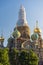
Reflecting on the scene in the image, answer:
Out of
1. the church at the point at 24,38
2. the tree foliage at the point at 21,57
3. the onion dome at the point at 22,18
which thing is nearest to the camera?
the tree foliage at the point at 21,57

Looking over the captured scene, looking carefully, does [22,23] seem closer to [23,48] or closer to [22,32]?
[22,32]

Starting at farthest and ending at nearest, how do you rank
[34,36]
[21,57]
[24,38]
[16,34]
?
[24,38]
[16,34]
[34,36]
[21,57]

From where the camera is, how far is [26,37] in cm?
8075

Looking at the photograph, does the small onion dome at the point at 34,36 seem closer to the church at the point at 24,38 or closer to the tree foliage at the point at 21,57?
the church at the point at 24,38

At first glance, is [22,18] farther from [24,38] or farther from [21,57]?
[21,57]

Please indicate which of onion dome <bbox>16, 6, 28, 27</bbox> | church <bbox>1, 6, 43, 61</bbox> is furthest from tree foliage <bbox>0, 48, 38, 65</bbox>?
onion dome <bbox>16, 6, 28, 27</bbox>

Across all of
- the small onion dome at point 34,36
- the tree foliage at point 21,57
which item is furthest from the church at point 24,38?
the tree foliage at point 21,57

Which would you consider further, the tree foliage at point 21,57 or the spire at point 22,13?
the spire at point 22,13

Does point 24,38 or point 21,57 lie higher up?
point 24,38

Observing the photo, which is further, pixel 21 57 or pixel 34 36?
pixel 34 36

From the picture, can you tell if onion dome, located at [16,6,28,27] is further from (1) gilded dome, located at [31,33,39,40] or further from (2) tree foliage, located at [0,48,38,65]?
(2) tree foliage, located at [0,48,38,65]

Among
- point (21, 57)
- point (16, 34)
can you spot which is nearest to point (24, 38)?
point (16, 34)

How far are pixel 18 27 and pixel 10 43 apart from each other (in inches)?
270

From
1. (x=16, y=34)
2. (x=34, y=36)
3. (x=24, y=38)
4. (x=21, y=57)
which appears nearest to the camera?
(x=21, y=57)
